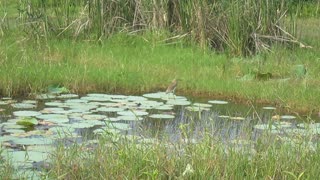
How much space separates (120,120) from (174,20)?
4.42m

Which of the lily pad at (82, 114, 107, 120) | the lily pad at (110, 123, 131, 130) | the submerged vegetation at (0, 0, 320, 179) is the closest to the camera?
the submerged vegetation at (0, 0, 320, 179)

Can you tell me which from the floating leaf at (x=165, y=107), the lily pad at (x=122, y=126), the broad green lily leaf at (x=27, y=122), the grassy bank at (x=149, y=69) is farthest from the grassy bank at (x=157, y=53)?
the lily pad at (x=122, y=126)

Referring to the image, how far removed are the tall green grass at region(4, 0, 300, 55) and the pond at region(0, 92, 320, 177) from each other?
2.54 metres

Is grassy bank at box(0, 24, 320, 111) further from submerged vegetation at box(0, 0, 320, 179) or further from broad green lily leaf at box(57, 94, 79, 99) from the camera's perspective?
broad green lily leaf at box(57, 94, 79, 99)

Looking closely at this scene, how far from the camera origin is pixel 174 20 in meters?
10.2

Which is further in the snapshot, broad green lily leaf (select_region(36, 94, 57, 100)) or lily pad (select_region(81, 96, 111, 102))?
broad green lily leaf (select_region(36, 94, 57, 100))

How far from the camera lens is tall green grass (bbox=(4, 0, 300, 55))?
30.9 ft

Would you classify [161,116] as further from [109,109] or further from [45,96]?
[45,96]

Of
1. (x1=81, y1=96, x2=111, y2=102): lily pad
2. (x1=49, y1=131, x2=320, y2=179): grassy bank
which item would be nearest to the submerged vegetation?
(x1=49, y1=131, x2=320, y2=179): grassy bank

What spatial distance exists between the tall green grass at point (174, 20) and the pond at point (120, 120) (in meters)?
2.54

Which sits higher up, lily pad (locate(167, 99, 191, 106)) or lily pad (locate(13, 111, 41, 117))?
lily pad (locate(13, 111, 41, 117))

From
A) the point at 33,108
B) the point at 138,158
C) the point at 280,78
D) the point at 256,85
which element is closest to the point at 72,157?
the point at 138,158

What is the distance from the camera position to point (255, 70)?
8.27m

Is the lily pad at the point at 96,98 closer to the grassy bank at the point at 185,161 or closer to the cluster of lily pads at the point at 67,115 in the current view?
the cluster of lily pads at the point at 67,115
